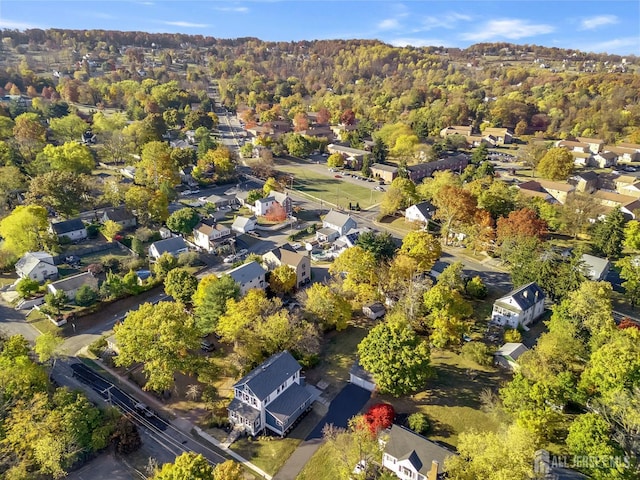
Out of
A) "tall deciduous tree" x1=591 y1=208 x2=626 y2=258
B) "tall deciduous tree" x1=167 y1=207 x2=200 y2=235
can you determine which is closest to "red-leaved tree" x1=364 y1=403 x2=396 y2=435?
"tall deciduous tree" x1=167 y1=207 x2=200 y2=235

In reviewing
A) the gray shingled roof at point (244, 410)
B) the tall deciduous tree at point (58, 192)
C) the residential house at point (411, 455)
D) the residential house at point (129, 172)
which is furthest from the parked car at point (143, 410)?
the residential house at point (129, 172)

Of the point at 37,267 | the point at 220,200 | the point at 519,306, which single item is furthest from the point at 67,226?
the point at 519,306

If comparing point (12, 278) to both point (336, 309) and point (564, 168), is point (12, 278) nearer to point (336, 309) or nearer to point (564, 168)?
point (336, 309)

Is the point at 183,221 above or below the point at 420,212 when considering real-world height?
below

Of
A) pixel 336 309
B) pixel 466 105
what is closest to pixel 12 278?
pixel 336 309

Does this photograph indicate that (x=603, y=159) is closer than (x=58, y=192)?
No

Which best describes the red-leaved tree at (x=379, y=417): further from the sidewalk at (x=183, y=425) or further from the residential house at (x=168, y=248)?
the residential house at (x=168, y=248)

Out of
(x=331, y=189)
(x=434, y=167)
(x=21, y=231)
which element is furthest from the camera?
(x=434, y=167)

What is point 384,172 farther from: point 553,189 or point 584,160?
point 584,160
